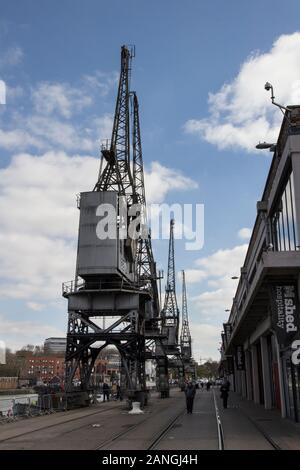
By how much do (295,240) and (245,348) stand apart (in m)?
30.4

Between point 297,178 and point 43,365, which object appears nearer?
point 297,178

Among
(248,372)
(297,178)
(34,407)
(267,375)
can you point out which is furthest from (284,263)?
(248,372)

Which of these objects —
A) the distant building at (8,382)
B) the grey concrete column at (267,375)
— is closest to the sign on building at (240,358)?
the grey concrete column at (267,375)

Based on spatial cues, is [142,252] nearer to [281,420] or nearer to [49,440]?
[281,420]

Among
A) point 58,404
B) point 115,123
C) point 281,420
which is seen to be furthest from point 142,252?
point 281,420

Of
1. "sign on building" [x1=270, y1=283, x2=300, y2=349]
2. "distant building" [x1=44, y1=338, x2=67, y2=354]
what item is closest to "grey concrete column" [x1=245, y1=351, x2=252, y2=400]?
"sign on building" [x1=270, y1=283, x2=300, y2=349]

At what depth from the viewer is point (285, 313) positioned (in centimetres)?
1934

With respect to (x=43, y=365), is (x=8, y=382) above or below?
below

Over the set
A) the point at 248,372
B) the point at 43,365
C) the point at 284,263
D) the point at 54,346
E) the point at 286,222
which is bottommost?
the point at 248,372

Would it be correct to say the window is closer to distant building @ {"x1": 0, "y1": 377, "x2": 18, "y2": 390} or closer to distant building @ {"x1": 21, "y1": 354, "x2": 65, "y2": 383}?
distant building @ {"x1": 0, "y1": 377, "x2": 18, "y2": 390}

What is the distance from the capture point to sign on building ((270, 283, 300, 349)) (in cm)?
1916

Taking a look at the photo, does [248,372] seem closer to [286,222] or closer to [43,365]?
[286,222]

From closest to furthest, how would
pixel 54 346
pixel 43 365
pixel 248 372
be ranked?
1. pixel 248 372
2. pixel 43 365
3. pixel 54 346
